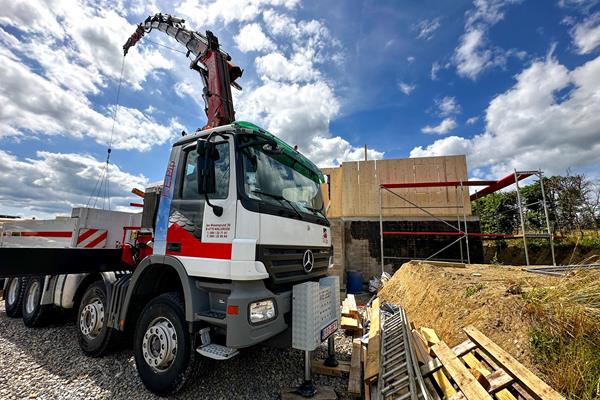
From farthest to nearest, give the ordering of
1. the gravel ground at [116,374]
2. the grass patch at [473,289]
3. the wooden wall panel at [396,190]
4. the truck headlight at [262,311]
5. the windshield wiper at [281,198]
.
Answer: the wooden wall panel at [396,190] → the grass patch at [473,289] → the gravel ground at [116,374] → the windshield wiper at [281,198] → the truck headlight at [262,311]

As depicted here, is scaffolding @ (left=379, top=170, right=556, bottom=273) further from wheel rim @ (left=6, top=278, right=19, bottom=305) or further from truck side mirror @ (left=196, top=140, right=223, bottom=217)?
wheel rim @ (left=6, top=278, right=19, bottom=305)

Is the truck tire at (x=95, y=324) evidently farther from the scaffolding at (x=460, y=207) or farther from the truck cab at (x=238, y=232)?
the scaffolding at (x=460, y=207)

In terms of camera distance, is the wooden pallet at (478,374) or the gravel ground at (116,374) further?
the gravel ground at (116,374)

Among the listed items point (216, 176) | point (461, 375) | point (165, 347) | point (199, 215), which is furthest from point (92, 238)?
point (461, 375)

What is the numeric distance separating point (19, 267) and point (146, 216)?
177 cm

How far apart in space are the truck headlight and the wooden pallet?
1674mm

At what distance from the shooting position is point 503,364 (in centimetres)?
243

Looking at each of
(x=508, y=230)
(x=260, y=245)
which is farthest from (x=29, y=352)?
(x=508, y=230)

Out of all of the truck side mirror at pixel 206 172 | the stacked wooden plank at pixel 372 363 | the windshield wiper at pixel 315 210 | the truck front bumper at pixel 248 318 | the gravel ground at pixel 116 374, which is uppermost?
the truck side mirror at pixel 206 172

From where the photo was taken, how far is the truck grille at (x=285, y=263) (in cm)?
260

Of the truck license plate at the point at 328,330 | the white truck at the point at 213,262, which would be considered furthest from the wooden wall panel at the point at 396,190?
the truck license plate at the point at 328,330

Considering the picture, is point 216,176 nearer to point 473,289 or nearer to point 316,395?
point 316,395

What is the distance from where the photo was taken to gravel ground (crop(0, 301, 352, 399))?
293 cm

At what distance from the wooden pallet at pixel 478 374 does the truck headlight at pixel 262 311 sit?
5.49ft
